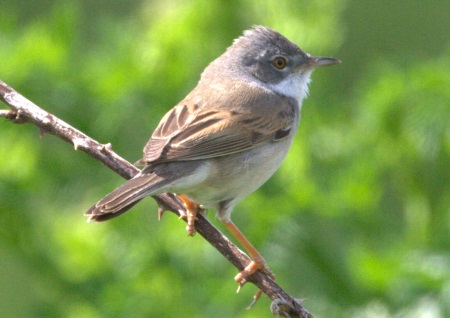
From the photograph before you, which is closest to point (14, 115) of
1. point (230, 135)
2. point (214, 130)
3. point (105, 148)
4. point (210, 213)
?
point (105, 148)

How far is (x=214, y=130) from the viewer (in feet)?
16.7

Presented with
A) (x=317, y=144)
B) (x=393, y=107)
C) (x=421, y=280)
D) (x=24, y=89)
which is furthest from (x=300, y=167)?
(x=24, y=89)

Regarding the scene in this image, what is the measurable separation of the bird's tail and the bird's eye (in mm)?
1478

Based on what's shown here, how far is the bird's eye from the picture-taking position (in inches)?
230

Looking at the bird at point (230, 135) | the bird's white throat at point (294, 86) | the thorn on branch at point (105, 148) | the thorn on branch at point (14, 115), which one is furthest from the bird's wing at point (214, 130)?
the thorn on branch at point (14, 115)

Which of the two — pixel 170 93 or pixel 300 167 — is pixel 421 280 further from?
pixel 170 93

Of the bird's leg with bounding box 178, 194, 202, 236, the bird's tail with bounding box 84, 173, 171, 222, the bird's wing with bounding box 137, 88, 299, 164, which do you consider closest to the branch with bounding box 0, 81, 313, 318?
the bird's tail with bounding box 84, 173, 171, 222

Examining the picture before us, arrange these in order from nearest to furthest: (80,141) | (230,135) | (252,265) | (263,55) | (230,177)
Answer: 1. (80,141)
2. (252,265)
3. (230,177)
4. (230,135)
5. (263,55)

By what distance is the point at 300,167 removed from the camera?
247 inches

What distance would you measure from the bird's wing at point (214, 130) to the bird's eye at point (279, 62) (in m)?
0.29

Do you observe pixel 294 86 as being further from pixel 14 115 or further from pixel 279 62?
pixel 14 115

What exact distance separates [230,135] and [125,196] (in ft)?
3.09

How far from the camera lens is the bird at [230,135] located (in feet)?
15.5

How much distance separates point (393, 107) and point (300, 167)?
26.8 inches
